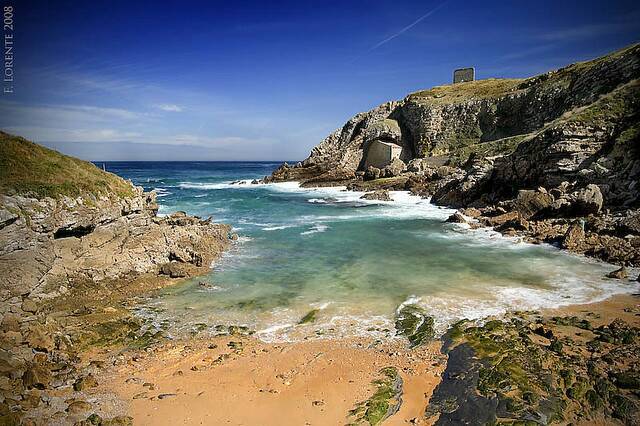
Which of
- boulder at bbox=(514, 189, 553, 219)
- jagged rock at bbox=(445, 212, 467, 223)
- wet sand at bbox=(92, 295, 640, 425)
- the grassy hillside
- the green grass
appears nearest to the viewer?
wet sand at bbox=(92, 295, 640, 425)

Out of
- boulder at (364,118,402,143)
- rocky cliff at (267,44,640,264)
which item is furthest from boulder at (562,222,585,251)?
boulder at (364,118,402,143)

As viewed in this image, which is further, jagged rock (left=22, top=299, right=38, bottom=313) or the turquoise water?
the turquoise water

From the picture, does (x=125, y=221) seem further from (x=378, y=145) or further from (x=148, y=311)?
(x=378, y=145)

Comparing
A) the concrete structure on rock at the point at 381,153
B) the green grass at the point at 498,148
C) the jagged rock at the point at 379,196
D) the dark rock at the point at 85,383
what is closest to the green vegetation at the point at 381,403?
the dark rock at the point at 85,383

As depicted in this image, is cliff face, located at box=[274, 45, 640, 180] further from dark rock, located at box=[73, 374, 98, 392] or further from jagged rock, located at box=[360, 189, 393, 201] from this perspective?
dark rock, located at box=[73, 374, 98, 392]

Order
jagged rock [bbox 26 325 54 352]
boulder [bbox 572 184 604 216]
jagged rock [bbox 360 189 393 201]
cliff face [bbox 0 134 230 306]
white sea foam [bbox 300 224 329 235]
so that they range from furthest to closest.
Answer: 1. jagged rock [bbox 360 189 393 201]
2. white sea foam [bbox 300 224 329 235]
3. boulder [bbox 572 184 604 216]
4. cliff face [bbox 0 134 230 306]
5. jagged rock [bbox 26 325 54 352]

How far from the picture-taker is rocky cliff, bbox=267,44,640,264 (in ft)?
72.5

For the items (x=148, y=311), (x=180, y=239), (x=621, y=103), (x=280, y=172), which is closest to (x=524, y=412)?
(x=148, y=311)

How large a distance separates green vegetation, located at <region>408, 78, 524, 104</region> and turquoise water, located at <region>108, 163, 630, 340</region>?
4567 cm

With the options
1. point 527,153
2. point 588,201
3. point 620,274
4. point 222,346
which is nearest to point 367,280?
point 222,346

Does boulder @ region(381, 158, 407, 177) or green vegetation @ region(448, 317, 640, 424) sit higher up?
boulder @ region(381, 158, 407, 177)

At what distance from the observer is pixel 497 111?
5844 cm

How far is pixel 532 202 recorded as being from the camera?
24781 millimetres

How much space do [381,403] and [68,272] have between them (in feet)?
37.3
